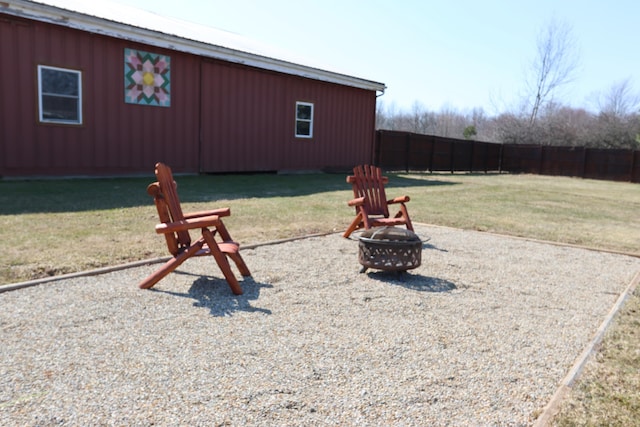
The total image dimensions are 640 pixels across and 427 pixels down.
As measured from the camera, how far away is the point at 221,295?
3707 mm

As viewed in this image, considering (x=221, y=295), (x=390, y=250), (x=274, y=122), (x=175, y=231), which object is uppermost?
(x=274, y=122)

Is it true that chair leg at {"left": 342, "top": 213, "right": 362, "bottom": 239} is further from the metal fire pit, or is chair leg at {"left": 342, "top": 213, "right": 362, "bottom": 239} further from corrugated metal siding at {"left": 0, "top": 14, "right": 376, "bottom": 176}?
corrugated metal siding at {"left": 0, "top": 14, "right": 376, "bottom": 176}

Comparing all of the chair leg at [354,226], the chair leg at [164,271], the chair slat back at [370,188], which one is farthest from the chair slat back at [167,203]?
the chair slat back at [370,188]

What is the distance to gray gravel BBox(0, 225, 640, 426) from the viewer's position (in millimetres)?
2152

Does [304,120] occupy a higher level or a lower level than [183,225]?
higher

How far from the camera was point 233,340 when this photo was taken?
2.87 m

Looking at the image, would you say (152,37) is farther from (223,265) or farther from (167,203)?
(223,265)

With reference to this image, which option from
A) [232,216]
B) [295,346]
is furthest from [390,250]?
[232,216]

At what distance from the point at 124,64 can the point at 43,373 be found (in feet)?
32.0

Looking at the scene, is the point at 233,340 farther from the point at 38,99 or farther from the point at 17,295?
the point at 38,99

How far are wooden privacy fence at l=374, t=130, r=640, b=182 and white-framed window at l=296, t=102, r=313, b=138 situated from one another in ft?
19.2

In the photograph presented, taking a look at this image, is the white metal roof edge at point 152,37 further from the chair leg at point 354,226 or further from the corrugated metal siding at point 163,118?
the chair leg at point 354,226

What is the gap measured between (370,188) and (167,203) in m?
2.98

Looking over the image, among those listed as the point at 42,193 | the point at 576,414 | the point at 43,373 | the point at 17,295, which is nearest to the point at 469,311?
the point at 576,414
